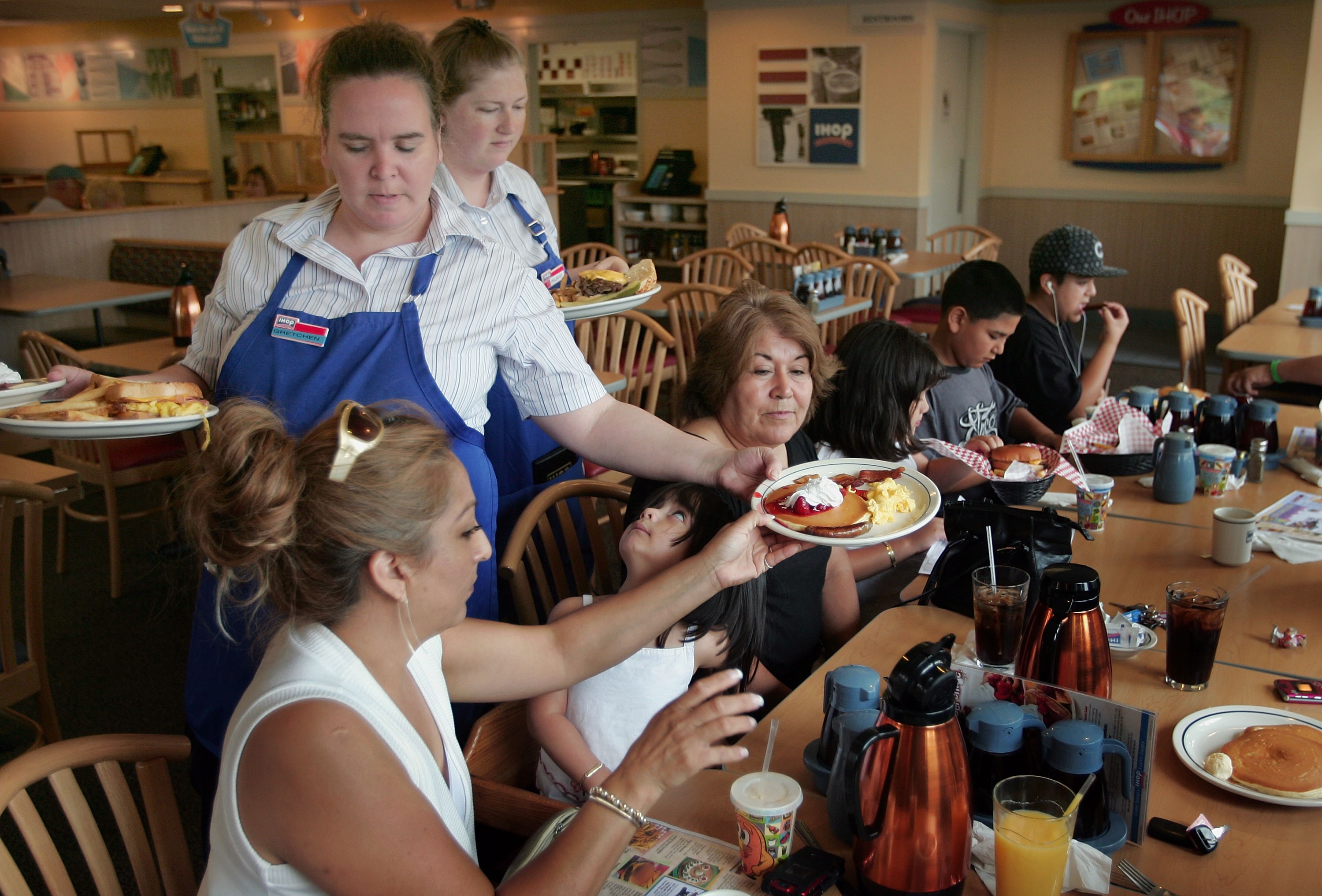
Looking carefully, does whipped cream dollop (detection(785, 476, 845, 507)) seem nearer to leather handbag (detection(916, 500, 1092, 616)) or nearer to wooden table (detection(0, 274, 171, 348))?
leather handbag (detection(916, 500, 1092, 616))

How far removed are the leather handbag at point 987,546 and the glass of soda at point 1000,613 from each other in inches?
2.8

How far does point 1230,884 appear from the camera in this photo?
112cm

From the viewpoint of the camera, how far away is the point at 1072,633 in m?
1.41

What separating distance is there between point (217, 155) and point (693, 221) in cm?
589

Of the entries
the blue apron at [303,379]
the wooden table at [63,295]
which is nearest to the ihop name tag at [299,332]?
the blue apron at [303,379]

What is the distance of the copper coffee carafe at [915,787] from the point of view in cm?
105

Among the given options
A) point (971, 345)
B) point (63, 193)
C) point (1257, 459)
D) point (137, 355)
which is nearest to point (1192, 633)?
point (1257, 459)

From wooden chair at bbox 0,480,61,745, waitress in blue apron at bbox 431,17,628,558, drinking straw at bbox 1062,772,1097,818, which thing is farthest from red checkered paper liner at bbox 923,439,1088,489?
wooden chair at bbox 0,480,61,745

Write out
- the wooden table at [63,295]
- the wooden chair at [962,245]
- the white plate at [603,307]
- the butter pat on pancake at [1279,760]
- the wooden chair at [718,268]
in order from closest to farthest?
the butter pat on pancake at [1279,760], the white plate at [603,307], the wooden table at [63,295], the wooden chair at [718,268], the wooden chair at [962,245]

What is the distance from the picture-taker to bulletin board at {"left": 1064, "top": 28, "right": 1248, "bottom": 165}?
7664mm

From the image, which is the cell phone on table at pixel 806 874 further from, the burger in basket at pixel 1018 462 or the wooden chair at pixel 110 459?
the wooden chair at pixel 110 459

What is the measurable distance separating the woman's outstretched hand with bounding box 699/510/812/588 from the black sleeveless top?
328 mm

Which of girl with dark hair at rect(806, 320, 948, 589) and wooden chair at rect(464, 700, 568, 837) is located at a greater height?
girl with dark hair at rect(806, 320, 948, 589)

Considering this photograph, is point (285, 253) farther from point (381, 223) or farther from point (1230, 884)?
point (1230, 884)
